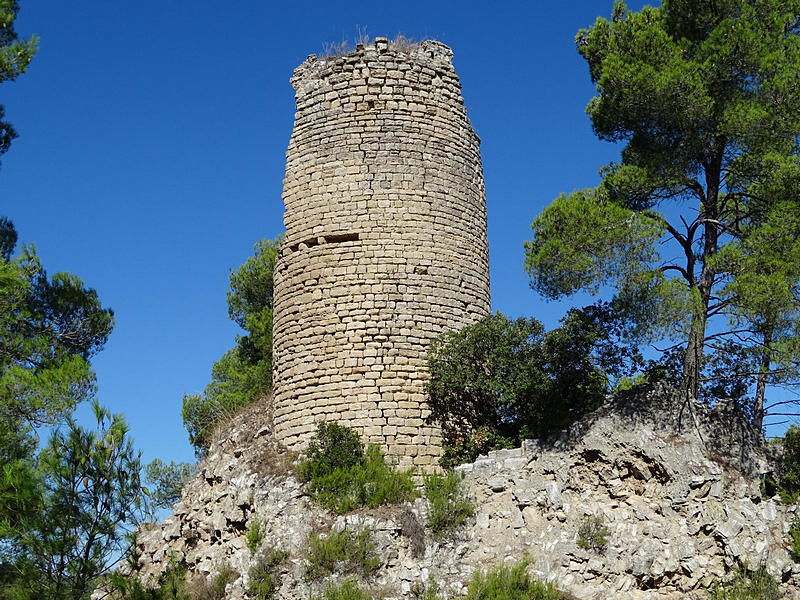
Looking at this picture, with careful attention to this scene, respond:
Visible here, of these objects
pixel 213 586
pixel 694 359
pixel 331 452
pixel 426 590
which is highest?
pixel 694 359

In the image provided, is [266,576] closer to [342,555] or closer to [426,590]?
[342,555]

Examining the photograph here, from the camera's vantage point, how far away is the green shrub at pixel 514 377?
41.9 feet

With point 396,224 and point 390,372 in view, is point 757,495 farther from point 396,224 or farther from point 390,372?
point 396,224

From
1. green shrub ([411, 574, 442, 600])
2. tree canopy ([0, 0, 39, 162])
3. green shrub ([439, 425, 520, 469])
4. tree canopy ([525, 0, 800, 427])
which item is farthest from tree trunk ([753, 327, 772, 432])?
tree canopy ([0, 0, 39, 162])

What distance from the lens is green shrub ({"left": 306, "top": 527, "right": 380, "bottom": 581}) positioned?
11.0 m

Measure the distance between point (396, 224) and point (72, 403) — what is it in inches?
218

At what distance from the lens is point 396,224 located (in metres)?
13.7

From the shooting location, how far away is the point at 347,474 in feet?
38.8

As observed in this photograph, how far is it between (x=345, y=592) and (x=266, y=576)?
3.95 ft

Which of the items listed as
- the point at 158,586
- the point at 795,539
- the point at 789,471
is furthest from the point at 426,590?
the point at 789,471

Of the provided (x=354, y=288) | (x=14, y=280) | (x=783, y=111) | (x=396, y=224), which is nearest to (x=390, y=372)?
(x=354, y=288)

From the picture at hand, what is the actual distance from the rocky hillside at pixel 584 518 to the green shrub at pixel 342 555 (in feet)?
0.43

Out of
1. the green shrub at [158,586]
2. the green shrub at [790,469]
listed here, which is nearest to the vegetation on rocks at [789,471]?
the green shrub at [790,469]

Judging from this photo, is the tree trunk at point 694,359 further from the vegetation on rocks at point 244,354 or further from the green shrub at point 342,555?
the vegetation on rocks at point 244,354
